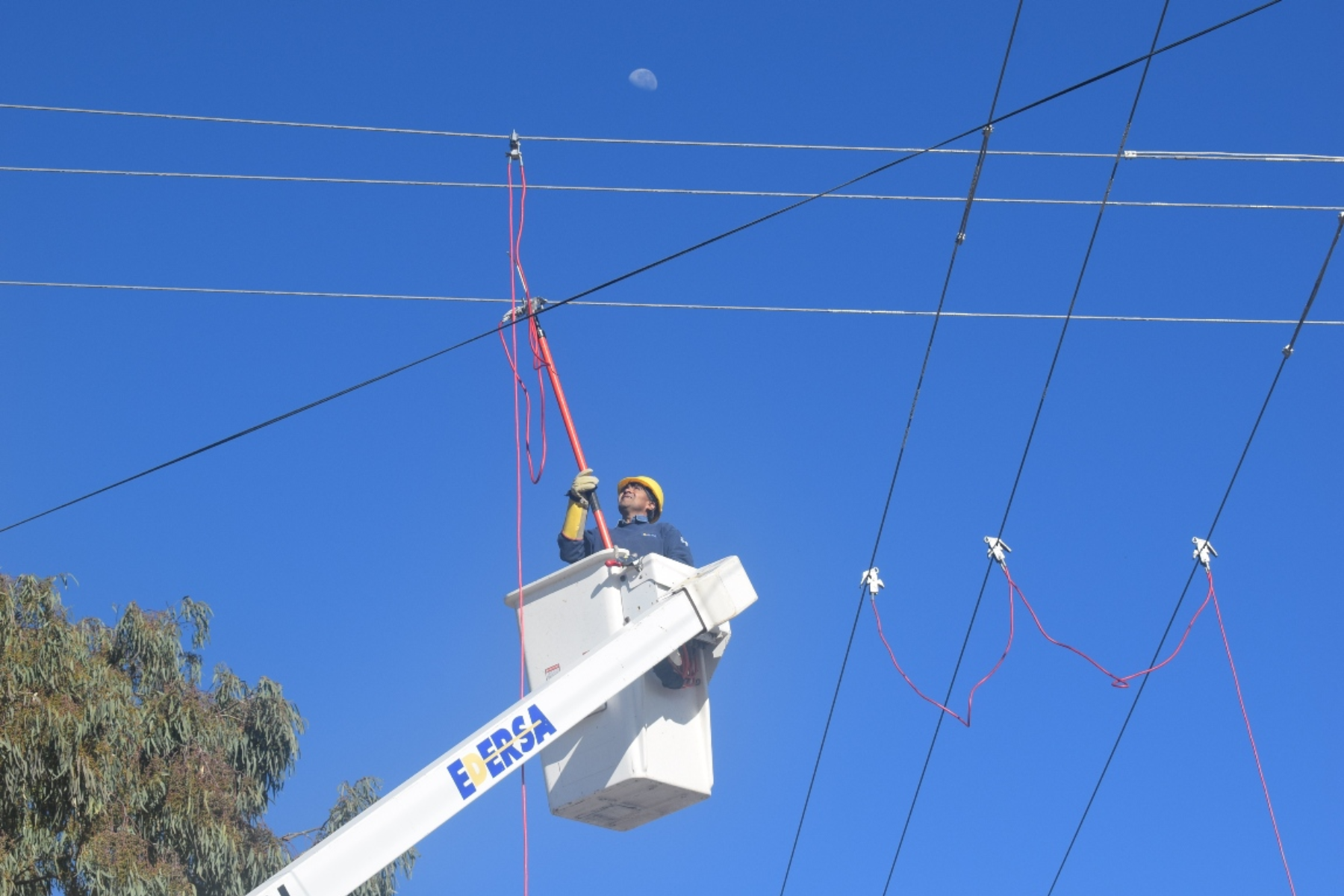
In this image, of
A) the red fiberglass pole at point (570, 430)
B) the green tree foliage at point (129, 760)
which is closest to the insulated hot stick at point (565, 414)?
the red fiberglass pole at point (570, 430)

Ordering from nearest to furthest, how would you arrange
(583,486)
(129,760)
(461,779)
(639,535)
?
(461,779)
(583,486)
(639,535)
(129,760)

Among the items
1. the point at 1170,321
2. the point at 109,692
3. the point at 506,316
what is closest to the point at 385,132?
the point at 506,316

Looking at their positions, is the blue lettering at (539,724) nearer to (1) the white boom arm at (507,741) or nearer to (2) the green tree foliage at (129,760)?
(1) the white boom arm at (507,741)

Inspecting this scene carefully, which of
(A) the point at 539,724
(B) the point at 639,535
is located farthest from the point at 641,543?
(A) the point at 539,724

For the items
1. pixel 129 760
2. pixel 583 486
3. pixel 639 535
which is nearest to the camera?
pixel 583 486

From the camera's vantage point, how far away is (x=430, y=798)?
5133 millimetres

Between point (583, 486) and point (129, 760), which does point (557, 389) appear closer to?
point (583, 486)

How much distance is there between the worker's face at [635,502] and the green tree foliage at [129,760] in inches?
181

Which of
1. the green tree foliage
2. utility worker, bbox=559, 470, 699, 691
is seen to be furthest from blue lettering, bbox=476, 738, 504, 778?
the green tree foliage

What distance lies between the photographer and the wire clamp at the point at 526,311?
268 inches

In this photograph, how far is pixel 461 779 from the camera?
17.1ft

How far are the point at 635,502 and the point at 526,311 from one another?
1062 mm

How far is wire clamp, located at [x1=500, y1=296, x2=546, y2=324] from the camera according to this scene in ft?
22.3

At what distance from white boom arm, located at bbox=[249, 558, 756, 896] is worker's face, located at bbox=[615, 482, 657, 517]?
1.25 metres
